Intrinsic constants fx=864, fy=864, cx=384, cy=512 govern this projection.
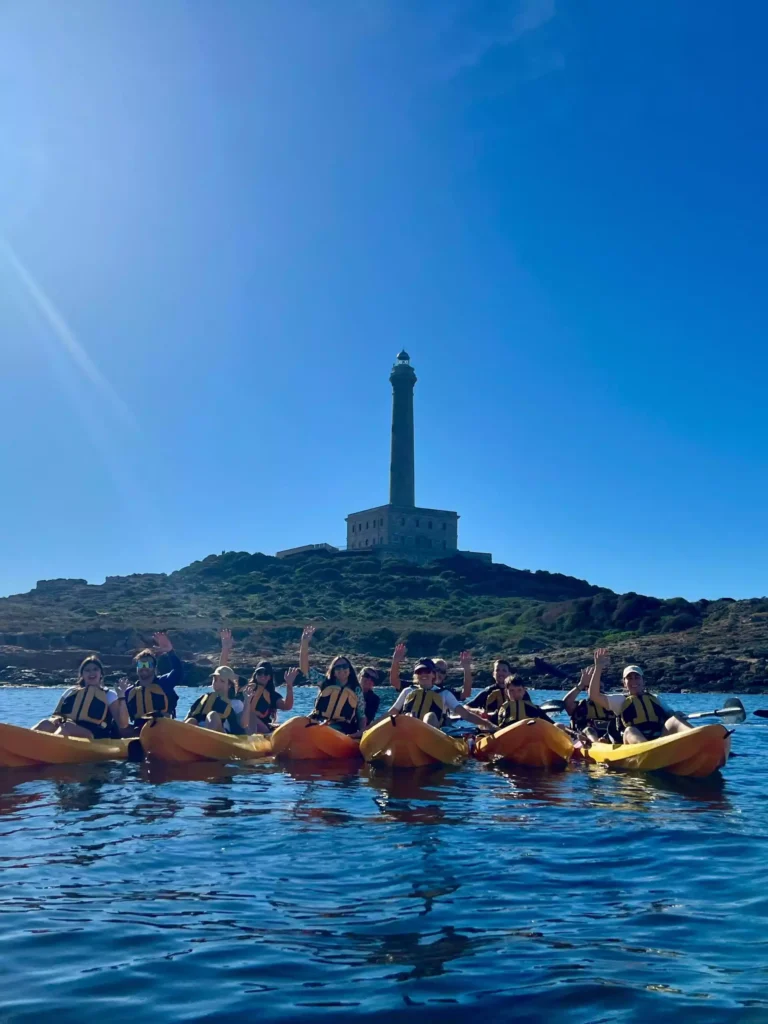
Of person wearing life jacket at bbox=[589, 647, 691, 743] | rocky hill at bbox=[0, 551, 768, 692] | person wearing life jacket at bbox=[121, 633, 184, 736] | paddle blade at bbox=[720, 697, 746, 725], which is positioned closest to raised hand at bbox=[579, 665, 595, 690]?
person wearing life jacket at bbox=[589, 647, 691, 743]

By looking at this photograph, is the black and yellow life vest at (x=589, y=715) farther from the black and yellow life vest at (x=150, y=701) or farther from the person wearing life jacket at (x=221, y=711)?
the black and yellow life vest at (x=150, y=701)

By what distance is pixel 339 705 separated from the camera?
43.0 ft

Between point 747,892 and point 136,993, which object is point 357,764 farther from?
point 136,993

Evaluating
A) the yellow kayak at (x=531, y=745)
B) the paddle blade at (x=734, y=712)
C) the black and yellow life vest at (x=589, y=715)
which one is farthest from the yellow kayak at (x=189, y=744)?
the paddle blade at (x=734, y=712)

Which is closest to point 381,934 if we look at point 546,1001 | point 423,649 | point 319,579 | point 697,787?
point 546,1001

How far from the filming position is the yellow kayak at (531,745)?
11922mm

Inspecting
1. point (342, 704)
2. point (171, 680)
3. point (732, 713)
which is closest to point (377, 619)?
point (732, 713)

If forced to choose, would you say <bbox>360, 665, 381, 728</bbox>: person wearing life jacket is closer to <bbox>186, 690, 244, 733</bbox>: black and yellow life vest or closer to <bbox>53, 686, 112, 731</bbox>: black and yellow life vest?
<bbox>186, 690, 244, 733</bbox>: black and yellow life vest

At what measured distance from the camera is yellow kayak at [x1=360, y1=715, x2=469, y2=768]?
36.6 ft

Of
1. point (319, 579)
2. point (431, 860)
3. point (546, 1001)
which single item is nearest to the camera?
point (546, 1001)

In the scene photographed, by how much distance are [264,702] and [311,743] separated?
2.30 metres

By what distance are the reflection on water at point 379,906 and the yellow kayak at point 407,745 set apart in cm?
123

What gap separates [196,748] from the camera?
1202 centimetres

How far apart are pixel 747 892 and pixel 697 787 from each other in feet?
16.5
